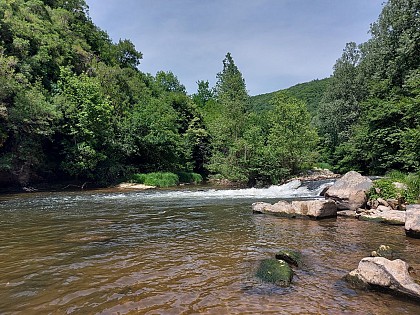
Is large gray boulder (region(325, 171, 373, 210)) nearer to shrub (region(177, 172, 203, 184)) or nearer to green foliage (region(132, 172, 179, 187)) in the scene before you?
green foliage (region(132, 172, 179, 187))

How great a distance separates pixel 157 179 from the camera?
3080cm

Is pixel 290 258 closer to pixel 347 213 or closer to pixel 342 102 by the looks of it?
pixel 347 213

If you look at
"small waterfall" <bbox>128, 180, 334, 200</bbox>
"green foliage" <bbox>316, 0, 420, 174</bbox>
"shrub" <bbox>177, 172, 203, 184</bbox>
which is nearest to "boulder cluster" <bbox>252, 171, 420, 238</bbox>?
"small waterfall" <bbox>128, 180, 334, 200</bbox>

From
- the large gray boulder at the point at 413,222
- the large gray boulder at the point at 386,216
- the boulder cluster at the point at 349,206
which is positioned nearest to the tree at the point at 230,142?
the boulder cluster at the point at 349,206

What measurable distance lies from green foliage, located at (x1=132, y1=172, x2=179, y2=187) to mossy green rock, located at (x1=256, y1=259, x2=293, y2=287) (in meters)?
25.0

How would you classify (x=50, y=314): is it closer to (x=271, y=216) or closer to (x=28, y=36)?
(x=271, y=216)

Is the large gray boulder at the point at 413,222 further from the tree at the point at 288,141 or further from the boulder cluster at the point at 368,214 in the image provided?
the tree at the point at 288,141

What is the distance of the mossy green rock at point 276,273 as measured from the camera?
5426 millimetres

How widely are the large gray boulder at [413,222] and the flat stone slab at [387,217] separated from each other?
1.26m

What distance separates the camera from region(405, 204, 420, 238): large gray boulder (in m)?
8.51

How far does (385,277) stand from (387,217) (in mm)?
6622

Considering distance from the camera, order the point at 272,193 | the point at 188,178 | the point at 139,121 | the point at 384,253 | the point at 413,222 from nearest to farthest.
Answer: the point at 384,253 → the point at 413,222 → the point at 272,193 → the point at 139,121 → the point at 188,178

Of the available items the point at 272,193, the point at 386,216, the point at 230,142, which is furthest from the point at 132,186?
the point at 386,216

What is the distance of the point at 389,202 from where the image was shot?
40.4ft
